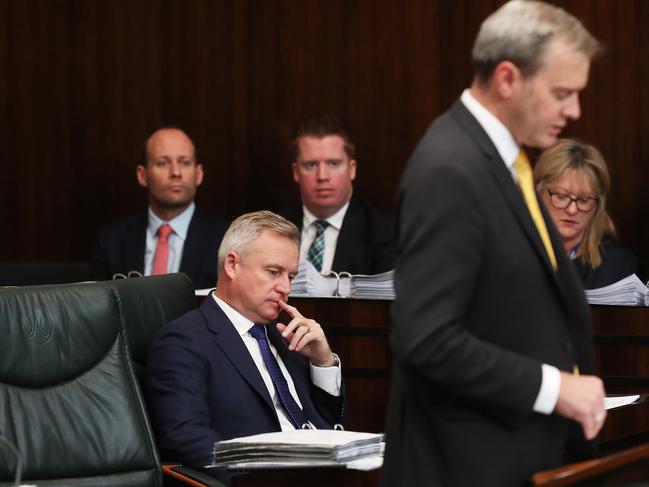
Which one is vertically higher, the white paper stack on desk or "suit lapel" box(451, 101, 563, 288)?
"suit lapel" box(451, 101, 563, 288)

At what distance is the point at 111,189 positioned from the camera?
6082mm

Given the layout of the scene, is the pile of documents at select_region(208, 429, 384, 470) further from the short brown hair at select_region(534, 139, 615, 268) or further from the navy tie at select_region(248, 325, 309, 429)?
the short brown hair at select_region(534, 139, 615, 268)

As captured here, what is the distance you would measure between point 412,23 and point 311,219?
1.07 m

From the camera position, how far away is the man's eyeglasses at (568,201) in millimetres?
4414

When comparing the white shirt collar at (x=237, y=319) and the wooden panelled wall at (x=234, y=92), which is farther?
the wooden panelled wall at (x=234, y=92)

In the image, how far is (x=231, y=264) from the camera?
3496 millimetres

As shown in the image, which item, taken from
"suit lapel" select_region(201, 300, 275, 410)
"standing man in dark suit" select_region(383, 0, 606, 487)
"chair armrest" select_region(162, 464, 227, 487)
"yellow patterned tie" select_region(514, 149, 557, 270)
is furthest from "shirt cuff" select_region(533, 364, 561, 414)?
"suit lapel" select_region(201, 300, 275, 410)

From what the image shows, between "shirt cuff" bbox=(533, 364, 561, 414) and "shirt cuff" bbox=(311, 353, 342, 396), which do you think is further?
"shirt cuff" bbox=(311, 353, 342, 396)

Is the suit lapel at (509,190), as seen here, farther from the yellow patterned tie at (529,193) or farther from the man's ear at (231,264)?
the man's ear at (231,264)

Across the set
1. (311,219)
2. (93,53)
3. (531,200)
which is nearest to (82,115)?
(93,53)

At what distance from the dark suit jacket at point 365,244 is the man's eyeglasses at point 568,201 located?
660 millimetres

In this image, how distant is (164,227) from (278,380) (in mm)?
1918

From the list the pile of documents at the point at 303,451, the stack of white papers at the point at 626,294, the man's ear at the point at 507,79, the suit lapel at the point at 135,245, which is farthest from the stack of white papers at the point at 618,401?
the suit lapel at the point at 135,245

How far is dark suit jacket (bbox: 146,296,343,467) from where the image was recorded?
10.5ft
